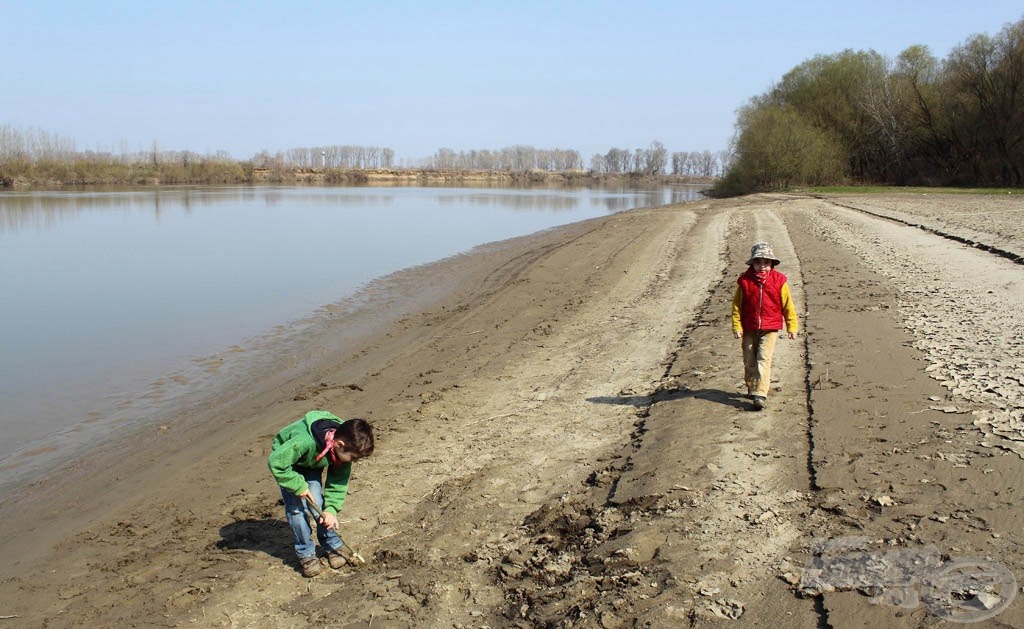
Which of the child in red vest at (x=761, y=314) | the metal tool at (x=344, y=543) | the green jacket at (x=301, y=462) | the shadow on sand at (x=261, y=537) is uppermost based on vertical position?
the child in red vest at (x=761, y=314)

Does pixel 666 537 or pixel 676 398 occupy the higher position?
pixel 676 398

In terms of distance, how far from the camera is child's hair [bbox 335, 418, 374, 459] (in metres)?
4.54

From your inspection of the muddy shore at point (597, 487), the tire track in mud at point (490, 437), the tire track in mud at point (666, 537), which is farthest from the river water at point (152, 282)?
the tire track in mud at point (666, 537)

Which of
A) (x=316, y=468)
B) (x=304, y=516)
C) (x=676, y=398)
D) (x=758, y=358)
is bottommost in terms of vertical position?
(x=304, y=516)

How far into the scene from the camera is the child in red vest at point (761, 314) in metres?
7.18

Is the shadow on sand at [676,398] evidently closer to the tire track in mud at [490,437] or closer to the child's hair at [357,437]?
the tire track in mud at [490,437]

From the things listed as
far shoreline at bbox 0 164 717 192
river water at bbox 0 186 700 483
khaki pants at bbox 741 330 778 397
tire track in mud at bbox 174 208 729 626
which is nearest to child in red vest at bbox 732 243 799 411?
khaki pants at bbox 741 330 778 397

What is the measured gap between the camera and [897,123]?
173ft

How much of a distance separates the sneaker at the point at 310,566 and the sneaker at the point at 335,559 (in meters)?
0.09

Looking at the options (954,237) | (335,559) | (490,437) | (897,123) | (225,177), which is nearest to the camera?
(335,559)

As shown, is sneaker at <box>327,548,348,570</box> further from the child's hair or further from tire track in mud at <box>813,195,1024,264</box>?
tire track in mud at <box>813,195,1024,264</box>

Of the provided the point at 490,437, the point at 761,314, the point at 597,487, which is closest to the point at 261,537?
the point at 490,437

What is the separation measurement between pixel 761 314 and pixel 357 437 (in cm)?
420

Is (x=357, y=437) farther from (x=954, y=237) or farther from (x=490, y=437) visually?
(x=954, y=237)
